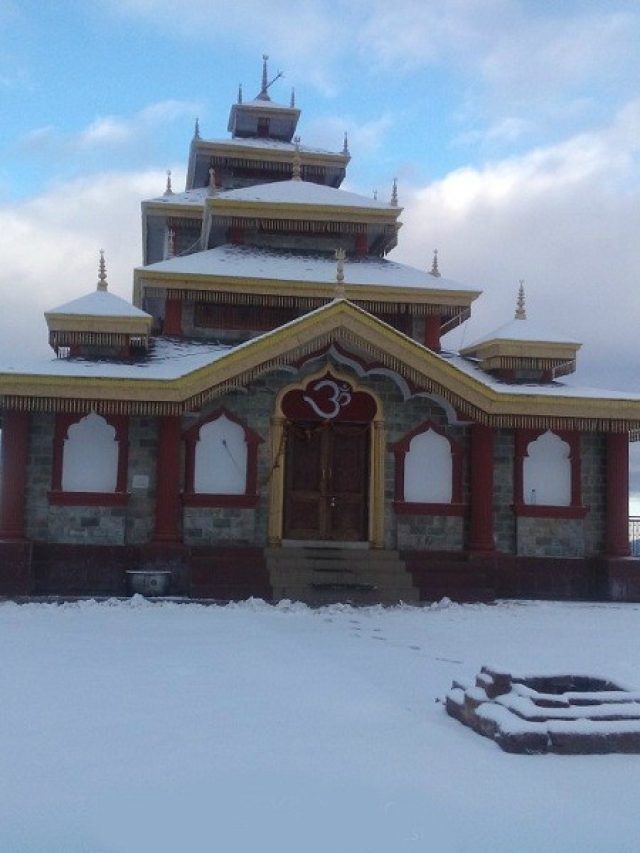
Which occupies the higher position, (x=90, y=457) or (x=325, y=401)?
(x=325, y=401)

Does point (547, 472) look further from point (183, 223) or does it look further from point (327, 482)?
point (183, 223)

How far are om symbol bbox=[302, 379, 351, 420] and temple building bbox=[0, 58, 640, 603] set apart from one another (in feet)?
0.12

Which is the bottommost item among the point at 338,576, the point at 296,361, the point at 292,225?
the point at 338,576

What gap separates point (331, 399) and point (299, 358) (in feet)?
3.14

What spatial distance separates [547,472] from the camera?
17.0 meters

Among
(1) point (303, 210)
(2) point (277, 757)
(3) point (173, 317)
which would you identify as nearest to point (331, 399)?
(3) point (173, 317)

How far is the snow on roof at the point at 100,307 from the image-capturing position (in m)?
16.3

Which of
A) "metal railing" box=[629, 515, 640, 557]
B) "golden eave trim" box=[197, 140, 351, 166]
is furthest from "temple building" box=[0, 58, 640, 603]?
"metal railing" box=[629, 515, 640, 557]

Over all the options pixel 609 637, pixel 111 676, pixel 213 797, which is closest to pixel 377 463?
pixel 609 637

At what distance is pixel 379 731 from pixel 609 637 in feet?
20.1

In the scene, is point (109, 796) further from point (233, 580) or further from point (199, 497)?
point (199, 497)

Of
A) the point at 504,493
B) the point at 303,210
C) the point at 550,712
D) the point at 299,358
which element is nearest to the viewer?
the point at 550,712

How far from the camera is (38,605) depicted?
548 inches

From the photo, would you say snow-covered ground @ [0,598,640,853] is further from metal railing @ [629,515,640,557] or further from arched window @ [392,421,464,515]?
metal railing @ [629,515,640,557]
